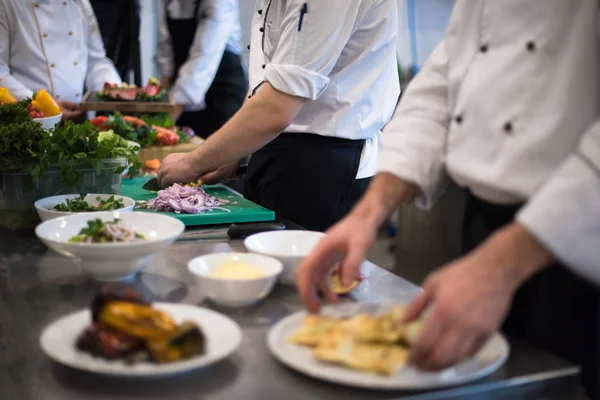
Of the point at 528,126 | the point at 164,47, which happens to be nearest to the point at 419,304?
the point at 528,126

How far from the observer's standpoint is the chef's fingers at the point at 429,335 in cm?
78

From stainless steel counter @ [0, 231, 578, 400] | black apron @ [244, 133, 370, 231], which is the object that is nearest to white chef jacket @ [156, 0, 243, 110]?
black apron @ [244, 133, 370, 231]

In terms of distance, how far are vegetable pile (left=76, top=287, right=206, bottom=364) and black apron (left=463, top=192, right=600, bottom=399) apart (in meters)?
0.49

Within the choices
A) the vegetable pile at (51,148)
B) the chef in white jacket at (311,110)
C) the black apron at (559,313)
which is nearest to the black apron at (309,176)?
the chef in white jacket at (311,110)

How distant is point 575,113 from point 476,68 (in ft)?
0.61

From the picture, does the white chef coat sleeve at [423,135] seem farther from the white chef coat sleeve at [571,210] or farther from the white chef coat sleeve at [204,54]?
the white chef coat sleeve at [204,54]

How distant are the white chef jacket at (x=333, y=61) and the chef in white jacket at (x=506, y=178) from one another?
20.3 inches

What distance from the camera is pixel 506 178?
960 millimetres

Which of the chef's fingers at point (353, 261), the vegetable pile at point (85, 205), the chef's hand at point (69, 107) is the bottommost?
the chef's hand at point (69, 107)

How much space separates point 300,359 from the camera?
845 millimetres

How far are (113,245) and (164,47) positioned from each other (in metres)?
2.98

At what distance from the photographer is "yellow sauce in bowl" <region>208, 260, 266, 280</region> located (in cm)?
110

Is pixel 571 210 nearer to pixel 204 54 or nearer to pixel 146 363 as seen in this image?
pixel 146 363

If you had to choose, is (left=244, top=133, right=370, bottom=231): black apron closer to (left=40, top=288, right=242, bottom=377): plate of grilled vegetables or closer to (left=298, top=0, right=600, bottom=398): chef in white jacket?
(left=298, top=0, right=600, bottom=398): chef in white jacket
